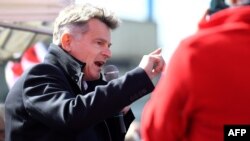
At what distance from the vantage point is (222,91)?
1.63m

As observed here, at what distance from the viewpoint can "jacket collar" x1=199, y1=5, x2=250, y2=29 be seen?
163cm

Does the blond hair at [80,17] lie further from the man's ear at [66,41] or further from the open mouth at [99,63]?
the open mouth at [99,63]

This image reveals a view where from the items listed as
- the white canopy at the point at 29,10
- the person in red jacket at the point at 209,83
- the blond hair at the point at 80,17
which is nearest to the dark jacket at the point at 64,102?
the blond hair at the point at 80,17

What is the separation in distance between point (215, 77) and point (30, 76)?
79cm

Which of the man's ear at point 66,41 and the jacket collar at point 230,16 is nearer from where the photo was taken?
the jacket collar at point 230,16

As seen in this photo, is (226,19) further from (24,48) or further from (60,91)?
(24,48)

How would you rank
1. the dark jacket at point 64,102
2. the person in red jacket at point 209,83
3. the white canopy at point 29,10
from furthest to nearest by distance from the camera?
1. the white canopy at point 29,10
2. the dark jacket at point 64,102
3. the person in red jacket at point 209,83

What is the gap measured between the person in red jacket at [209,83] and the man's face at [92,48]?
694 millimetres

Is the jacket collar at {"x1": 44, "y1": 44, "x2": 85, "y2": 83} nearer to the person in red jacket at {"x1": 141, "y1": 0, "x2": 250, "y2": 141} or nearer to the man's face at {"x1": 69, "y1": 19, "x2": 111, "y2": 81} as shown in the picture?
the man's face at {"x1": 69, "y1": 19, "x2": 111, "y2": 81}

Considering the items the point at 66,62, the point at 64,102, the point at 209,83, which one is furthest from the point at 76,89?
the point at 209,83

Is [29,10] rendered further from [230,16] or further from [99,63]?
[230,16]

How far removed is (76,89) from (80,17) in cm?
30

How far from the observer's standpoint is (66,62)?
2.22 m

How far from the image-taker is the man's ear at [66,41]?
2.30 meters
